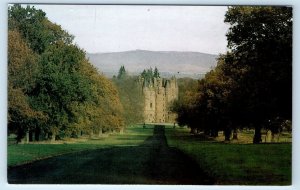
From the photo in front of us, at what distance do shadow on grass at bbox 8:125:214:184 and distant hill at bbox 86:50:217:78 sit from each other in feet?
2.36

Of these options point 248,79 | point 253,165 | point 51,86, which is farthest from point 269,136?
point 51,86

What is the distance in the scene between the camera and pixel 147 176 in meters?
8.67

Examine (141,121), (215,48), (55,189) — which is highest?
(215,48)

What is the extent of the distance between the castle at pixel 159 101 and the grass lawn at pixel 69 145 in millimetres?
120

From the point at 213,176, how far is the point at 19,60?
2.01m

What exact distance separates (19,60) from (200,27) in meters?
1.63

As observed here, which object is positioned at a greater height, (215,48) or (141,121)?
(215,48)

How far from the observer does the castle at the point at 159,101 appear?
8.74m

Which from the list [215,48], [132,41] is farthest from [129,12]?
[215,48]

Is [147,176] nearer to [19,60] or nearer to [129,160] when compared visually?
[129,160]

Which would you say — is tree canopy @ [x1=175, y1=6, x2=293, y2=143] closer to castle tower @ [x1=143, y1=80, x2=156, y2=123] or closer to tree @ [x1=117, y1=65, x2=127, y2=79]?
castle tower @ [x1=143, y1=80, x2=156, y2=123]

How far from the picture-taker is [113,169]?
8.69 metres

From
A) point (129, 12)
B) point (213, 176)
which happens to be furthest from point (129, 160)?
point (129, 12)

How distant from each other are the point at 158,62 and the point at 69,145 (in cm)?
110
